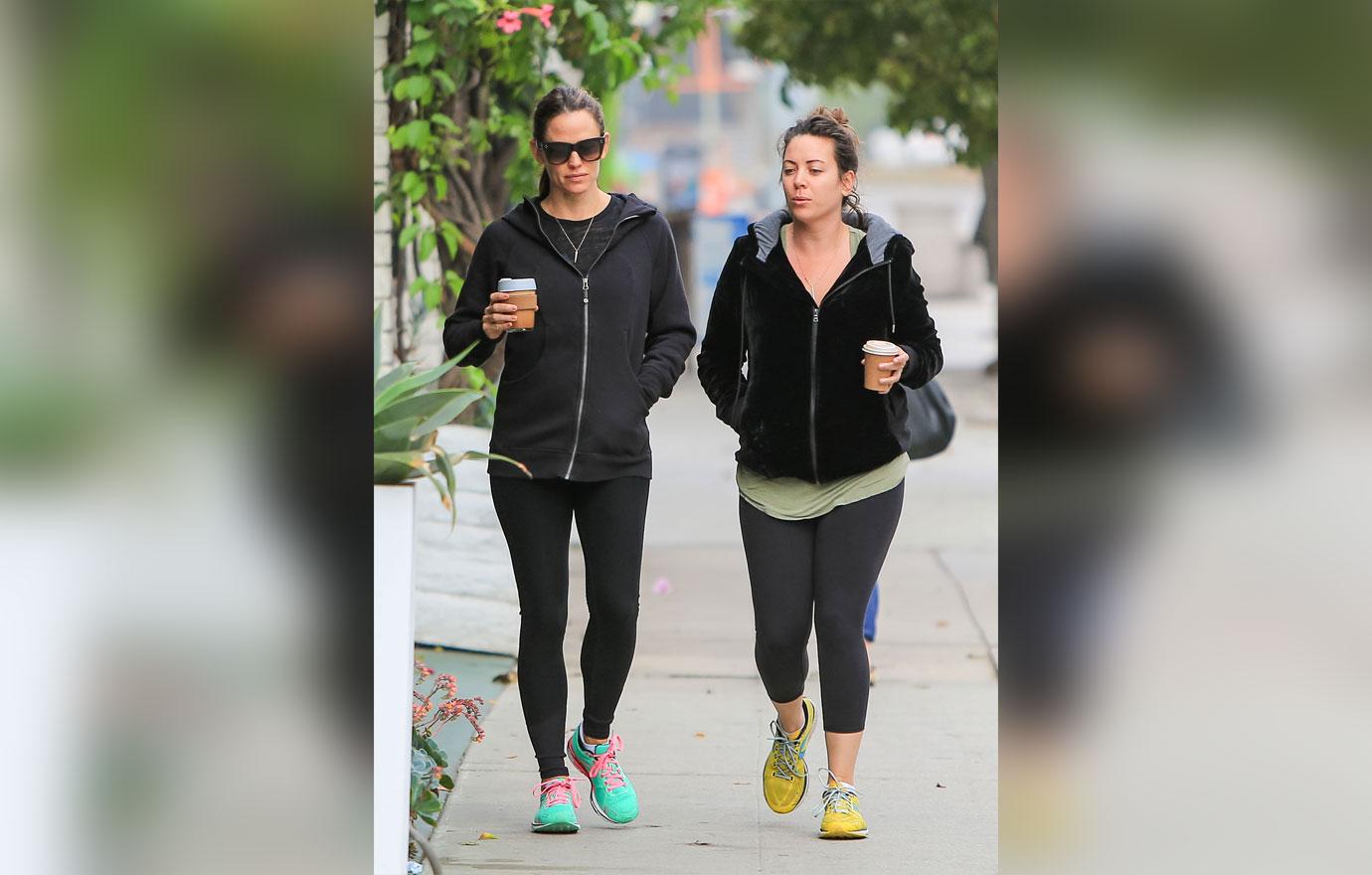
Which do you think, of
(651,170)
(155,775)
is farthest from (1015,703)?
(651,170)

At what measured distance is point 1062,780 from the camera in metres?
2.75

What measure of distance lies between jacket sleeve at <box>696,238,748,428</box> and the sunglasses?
0.44m

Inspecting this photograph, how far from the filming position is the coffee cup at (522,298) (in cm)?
430

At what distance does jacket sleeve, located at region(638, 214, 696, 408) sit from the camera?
4.68 meters

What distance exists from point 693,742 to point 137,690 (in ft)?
11.4

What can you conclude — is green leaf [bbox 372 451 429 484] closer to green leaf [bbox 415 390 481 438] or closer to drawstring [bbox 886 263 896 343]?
green leaf [bbox 415 390 481 438]

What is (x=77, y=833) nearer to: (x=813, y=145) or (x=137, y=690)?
(x=137, y=690)

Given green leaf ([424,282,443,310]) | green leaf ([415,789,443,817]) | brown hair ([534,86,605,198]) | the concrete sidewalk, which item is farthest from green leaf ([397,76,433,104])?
green leaf ([415,789,443,817])

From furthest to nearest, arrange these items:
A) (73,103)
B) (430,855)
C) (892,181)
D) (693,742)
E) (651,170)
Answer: (651,170) < (892,181) < (693,742) < (430,855) < (73,103)

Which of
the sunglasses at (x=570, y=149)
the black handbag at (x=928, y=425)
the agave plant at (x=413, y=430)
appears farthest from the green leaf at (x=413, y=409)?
the black handbag at (x=928, y=425)

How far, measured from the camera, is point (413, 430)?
379 centimetres

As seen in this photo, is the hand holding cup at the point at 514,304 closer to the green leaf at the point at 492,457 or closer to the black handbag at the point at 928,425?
the green leaf at the point at 492,457

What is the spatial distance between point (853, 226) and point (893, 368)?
0.60 m

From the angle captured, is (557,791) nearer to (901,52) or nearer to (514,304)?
(514,304)
